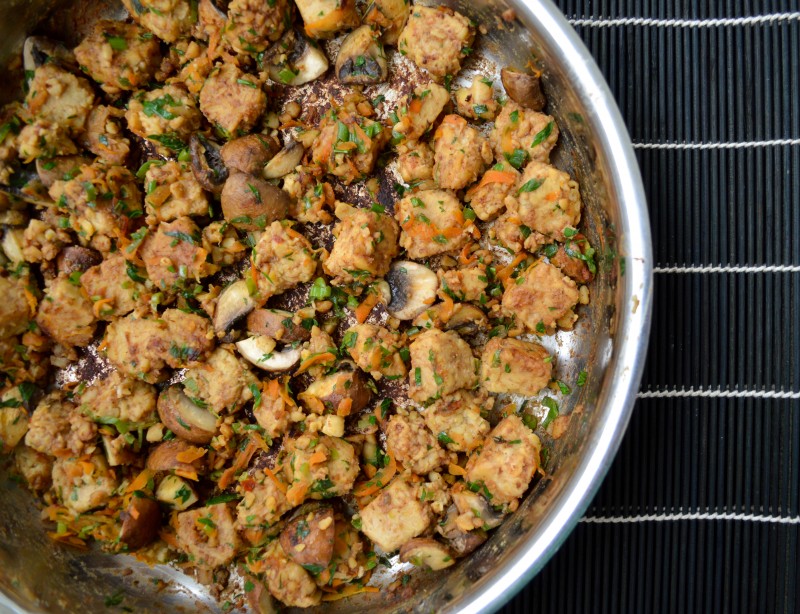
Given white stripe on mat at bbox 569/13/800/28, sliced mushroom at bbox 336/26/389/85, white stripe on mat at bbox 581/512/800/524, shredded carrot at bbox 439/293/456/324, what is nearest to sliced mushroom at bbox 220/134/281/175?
sliced mushroom at bbox 336/26/389/85

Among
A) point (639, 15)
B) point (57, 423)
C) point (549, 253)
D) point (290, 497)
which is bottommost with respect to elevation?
point (290, 497)

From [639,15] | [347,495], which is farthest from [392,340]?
[639,15]

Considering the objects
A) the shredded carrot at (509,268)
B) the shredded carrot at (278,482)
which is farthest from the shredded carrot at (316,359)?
the shredded carrot at (509,268)

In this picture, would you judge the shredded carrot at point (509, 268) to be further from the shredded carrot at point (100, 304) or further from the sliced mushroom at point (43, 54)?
the sliced mushroom at point (43, 54)

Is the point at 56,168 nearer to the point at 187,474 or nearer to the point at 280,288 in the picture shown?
the point at 280,288

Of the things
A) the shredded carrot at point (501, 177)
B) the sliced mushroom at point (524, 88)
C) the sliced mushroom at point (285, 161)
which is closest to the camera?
the sliced mushroom at point (524, 88)

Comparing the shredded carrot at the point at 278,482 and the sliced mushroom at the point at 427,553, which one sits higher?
the shredded carrot at the point at 278,482

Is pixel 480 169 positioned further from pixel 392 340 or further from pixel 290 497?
pixel 290 497

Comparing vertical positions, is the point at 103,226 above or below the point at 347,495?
above
